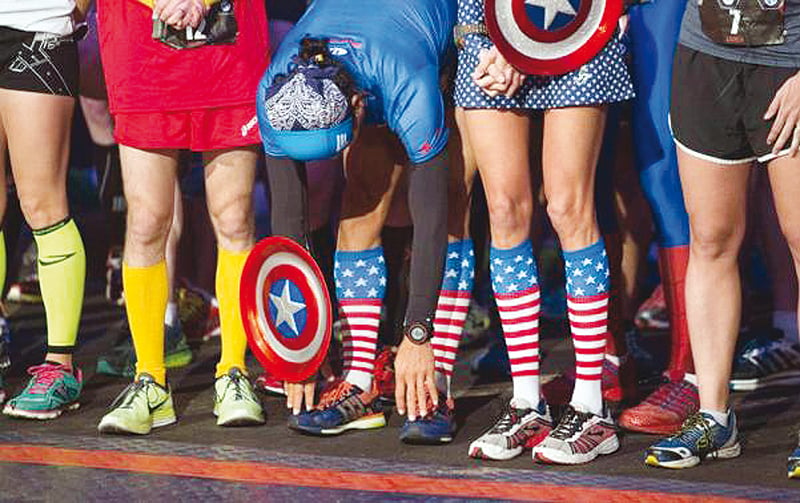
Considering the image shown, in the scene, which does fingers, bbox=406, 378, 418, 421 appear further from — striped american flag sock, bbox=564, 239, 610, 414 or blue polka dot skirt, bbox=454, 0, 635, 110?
blue polka dot skirt, bbox=454, 0, 635, 110

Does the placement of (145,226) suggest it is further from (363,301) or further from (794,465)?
(794,465)

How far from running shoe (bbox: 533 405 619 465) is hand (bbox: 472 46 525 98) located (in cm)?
103

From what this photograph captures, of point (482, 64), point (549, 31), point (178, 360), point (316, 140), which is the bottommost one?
point (178, 360)

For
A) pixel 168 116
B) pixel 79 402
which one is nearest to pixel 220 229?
pixel 168 116

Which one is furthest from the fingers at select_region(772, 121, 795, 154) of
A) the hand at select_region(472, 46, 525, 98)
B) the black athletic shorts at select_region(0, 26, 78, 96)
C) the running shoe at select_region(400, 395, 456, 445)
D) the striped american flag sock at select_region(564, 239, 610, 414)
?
the black athletic shorts at select_region(0, 26, 78, 96)

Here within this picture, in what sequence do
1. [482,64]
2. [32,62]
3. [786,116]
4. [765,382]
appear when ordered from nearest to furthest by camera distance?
[786,116] < [482,64] < [32,62] < [765,382]

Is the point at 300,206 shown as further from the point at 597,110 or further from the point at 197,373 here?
the point at 197,373

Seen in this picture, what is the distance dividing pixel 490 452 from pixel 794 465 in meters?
0.93

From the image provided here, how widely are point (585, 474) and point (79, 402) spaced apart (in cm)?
204

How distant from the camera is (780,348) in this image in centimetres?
662

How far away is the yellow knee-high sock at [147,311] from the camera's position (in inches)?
237

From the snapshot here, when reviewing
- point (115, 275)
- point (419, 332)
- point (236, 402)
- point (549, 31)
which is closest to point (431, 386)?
point (419, 332)

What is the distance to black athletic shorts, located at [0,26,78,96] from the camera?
600 cm

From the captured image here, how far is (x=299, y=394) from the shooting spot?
577cm
